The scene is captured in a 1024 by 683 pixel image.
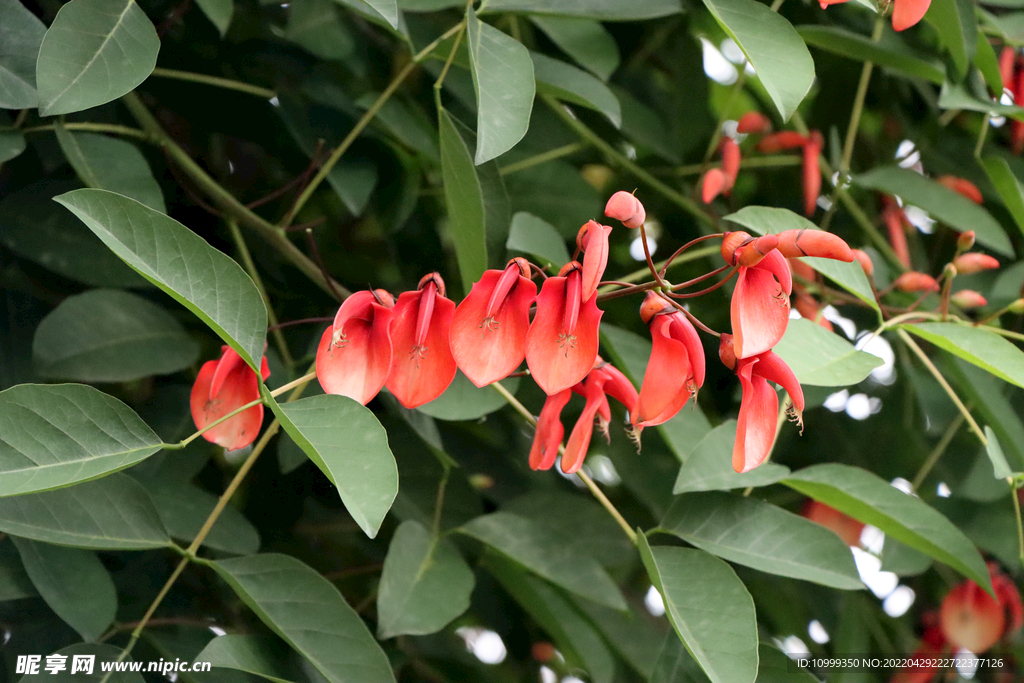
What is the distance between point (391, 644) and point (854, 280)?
1.92ft

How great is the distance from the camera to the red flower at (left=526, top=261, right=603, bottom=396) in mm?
487

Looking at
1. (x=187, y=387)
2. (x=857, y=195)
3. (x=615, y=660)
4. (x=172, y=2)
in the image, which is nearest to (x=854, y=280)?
(x=857, y=195)

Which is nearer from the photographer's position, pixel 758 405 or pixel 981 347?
pixel 758 405

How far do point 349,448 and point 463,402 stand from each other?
19 cm

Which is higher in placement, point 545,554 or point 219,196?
point 219,196

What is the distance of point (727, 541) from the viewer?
0.66m

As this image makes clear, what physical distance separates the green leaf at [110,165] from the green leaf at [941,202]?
0.80 m

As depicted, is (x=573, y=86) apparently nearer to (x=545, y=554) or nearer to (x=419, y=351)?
(x=419, y=351)

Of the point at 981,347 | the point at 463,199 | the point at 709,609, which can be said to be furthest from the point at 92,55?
the point at 981,347

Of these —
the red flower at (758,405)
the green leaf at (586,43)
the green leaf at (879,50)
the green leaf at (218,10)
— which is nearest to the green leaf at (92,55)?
the green leaf at (218,10)

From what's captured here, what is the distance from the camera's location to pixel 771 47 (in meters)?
0.58

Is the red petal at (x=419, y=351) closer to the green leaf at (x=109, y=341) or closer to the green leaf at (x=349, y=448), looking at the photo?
the green leaf at (x=349, y=448)

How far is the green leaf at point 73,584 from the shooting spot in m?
0.63

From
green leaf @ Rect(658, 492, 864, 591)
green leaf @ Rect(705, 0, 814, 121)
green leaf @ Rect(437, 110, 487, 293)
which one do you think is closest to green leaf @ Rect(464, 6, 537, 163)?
green leaf @ Rect(437, 110, 487, 293)
